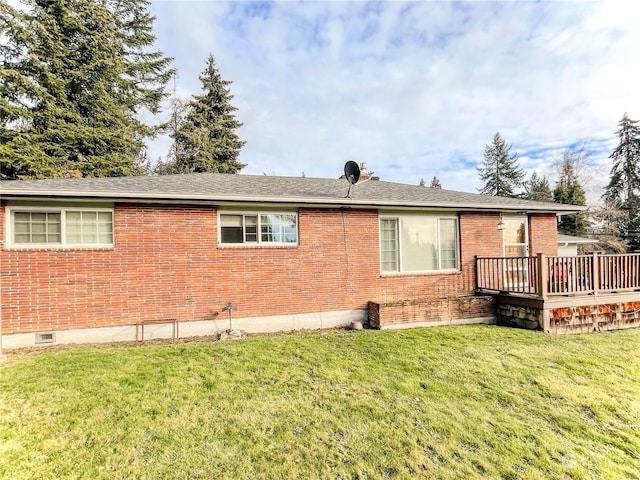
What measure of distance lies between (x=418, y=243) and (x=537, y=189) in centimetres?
3493

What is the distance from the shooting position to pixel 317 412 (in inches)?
152

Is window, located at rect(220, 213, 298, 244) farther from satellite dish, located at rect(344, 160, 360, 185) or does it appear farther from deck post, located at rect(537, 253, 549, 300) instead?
deck post, located at rect(537, 253, 549, 300)

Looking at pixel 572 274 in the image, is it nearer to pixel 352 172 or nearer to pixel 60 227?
pixel 352 172

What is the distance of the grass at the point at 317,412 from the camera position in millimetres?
3008

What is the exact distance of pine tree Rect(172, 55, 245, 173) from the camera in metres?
22.9

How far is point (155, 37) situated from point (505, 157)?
121ft

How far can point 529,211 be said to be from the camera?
383 inches

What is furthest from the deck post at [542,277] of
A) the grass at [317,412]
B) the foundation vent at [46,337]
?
the foundation vent at [46,337]

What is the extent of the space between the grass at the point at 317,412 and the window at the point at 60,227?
7.17 feet

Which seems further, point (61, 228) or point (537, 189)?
point (537, 189)

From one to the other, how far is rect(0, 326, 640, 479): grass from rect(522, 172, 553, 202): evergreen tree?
3160 centimetres

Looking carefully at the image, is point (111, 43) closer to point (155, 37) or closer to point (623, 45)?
point (155, 37)

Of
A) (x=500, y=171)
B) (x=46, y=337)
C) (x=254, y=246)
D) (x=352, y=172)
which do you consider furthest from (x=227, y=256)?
(x=500, y=171)

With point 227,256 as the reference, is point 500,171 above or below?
above
